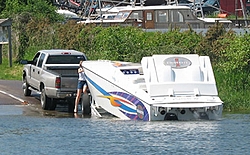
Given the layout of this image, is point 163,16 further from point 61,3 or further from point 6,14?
point 61,3

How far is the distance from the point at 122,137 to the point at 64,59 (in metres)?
9.49

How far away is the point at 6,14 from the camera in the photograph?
43781 mm

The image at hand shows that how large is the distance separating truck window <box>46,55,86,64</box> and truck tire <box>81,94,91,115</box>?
2.42 metres

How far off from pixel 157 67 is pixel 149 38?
441 inches

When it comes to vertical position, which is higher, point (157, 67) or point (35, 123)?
point (157, 67)

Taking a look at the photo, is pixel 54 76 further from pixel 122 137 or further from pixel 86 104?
pixel 122 137

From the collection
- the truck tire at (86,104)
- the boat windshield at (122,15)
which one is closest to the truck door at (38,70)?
the truck tire at (86,104)

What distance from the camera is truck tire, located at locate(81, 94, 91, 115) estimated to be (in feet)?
74.6

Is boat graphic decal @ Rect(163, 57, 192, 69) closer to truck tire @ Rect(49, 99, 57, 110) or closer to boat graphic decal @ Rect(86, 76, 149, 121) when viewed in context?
boat graphic decal @ Rect(86, 76, 149, 121)

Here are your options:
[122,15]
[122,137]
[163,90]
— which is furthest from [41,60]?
[122,15]

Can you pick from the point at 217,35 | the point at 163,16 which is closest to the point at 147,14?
the point at 163,16

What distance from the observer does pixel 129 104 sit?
755 inches

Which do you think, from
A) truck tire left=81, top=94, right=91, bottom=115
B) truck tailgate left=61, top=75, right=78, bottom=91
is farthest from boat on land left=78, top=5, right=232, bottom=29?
truck tire left=81, top=94, right=91, bottom=115

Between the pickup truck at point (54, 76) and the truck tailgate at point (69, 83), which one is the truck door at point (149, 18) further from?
the truck tailgate at point (69, 83)
